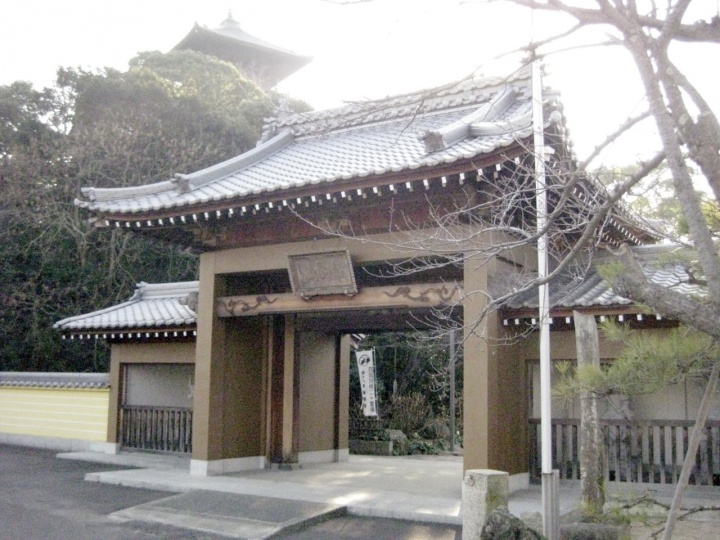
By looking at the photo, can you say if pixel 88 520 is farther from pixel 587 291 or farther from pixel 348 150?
pixel 348 150

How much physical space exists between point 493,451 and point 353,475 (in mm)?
3489

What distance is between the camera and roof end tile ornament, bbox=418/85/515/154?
948 centimetres

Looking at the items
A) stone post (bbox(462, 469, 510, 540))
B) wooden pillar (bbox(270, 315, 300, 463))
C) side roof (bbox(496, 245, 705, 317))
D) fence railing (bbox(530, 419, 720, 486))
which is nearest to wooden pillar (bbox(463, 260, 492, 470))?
side roof (bbox(496, 245, 705, 317))

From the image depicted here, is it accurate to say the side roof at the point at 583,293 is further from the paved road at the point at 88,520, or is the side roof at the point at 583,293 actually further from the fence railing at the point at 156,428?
the fence railing at the point at 156,428

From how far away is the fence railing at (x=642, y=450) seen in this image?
9227 millimetres

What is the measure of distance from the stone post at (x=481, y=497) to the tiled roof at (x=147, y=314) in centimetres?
699

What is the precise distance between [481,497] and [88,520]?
496cm

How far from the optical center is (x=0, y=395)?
16875 mm

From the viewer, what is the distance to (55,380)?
619 inches

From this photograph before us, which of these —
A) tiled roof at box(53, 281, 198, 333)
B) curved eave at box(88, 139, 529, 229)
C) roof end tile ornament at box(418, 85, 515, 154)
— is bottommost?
tiled roof at box(53, 281, 198, 333)

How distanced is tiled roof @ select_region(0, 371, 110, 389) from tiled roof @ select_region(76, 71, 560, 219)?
474 centimetres

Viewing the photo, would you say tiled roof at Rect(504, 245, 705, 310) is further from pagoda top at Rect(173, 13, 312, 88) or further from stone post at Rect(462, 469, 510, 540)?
pagoda top at Rect(173, 13, 312, 88)

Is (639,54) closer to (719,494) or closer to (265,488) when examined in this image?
(719,494)

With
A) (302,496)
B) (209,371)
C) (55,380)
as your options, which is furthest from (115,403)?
(302,496)
